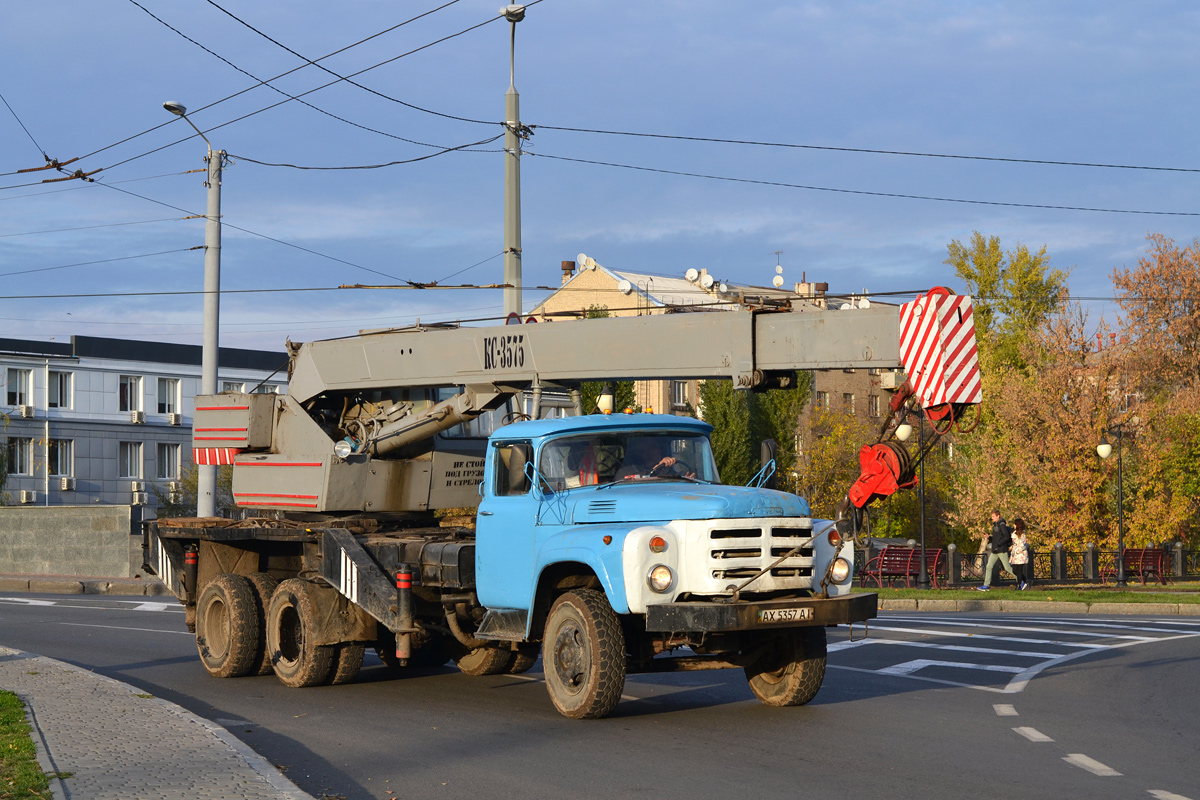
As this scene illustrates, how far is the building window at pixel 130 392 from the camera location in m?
61.8

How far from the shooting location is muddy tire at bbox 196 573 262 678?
43.5 feet

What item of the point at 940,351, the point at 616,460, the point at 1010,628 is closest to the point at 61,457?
the point at 1010,628

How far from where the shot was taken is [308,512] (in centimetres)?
1381

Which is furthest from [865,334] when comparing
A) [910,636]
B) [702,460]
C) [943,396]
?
[910,636]

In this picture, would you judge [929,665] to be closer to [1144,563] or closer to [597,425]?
[597,425]

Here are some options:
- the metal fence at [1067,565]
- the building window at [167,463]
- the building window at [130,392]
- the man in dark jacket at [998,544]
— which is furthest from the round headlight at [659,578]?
the building window at [167,463]

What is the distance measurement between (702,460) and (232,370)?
5587 cm

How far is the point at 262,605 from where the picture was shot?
531 inches

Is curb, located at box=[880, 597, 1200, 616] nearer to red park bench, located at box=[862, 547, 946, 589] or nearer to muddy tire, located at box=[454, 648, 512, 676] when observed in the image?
red park bench, located at box=[862, 547, 946, 589]

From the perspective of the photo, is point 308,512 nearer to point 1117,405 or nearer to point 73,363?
point 1117,405

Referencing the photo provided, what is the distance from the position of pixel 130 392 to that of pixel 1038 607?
160ft

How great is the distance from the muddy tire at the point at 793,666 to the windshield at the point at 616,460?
148 centimetres

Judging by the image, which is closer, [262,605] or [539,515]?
[539,515]

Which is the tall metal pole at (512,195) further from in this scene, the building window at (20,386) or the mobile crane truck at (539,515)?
the building window at (20,386)
